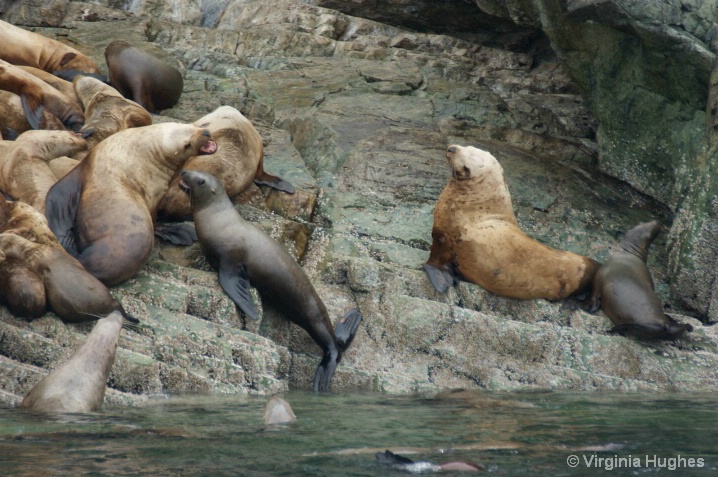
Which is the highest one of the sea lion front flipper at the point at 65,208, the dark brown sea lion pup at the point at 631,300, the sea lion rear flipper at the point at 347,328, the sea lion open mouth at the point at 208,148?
the sea lion open mouth at the point at 208,148

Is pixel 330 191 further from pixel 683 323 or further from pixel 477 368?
pixel 683 323

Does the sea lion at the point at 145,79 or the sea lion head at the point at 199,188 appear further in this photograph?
the sea lion at the point at 145,79

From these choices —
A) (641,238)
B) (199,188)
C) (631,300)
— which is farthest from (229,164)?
(641,238)

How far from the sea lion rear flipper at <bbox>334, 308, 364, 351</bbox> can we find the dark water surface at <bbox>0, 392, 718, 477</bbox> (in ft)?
2.96

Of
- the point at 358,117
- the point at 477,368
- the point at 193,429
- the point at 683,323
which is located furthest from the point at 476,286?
the point at 193,429

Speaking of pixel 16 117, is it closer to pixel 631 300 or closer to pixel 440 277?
pixel 440 277

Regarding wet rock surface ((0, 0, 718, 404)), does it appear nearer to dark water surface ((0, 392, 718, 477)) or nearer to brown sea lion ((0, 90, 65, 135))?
dark water surface ((0, 392, 718, 477))

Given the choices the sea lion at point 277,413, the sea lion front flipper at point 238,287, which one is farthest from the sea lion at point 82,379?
the sea lion front flipper at point 238,287

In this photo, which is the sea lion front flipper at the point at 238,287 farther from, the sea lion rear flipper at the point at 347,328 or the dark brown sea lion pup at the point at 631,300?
the dark brown sea lion pup at the point at 631,300

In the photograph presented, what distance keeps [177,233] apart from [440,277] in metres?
2.09

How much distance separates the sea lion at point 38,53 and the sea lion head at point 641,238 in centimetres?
617

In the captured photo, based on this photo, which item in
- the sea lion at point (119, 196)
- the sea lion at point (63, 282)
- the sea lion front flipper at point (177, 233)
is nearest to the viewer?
the sea lion at point (63, 282)

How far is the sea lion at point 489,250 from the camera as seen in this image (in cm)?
831

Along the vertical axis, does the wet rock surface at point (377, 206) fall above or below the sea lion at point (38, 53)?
below
